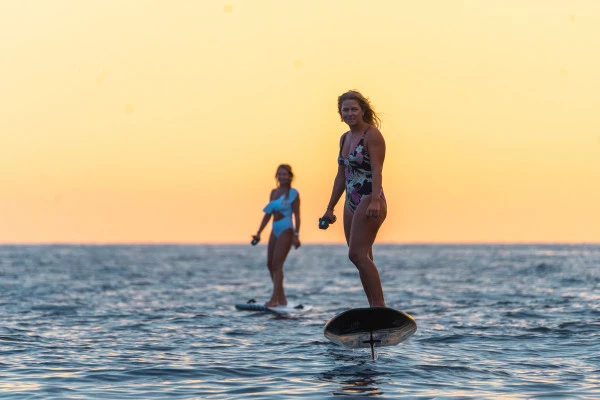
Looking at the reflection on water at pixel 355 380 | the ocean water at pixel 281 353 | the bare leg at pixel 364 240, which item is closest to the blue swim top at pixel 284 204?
the ocean water at pixel 281 353

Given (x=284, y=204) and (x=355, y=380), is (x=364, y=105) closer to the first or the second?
(x=355, y=380)

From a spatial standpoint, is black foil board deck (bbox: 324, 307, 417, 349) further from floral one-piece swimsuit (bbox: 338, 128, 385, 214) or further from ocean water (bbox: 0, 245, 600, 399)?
floral one-piece swimsuit (bbox: 338, 128, 385, 214)

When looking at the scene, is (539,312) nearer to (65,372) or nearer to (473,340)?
(473,340)

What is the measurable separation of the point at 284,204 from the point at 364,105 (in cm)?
655

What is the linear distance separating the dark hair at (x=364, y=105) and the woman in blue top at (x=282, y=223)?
6.35 m

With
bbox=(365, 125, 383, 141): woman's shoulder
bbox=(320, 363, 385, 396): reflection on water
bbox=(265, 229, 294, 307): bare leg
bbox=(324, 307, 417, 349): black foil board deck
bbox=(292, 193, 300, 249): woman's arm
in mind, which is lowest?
bbox=(320, 363, 385, 396): reflection on water

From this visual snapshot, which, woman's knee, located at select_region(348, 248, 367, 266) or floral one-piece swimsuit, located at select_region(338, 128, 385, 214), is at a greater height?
floral one-piece swimsuit, located at select_region(338, 128, 385, 214)

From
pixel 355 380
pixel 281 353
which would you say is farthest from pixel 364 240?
pixel 281 353

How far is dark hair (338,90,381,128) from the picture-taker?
8.59 metres

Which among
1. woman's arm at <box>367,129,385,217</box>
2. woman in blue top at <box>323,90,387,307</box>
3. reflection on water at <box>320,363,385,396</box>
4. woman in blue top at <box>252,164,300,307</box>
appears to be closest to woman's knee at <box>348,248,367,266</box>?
woman in blue top at <box>323,90,387,307</box>

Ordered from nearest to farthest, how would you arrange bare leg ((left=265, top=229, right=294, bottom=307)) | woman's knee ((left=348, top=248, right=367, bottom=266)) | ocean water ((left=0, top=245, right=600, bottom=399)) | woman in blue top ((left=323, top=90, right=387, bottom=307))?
ocean water ((left=0, top=245, right=600, bottom=399)) < woman in blue top ((left=323, top=90, right=387, bottom=307)) < woman's knee ((left=348, top=248, right=367, bottom=266)) < bare leg ((left=265, top=229, right=294, bottom=307))

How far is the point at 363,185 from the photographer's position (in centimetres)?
855

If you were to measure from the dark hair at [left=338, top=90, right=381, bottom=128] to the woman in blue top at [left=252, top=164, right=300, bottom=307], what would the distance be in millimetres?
6354

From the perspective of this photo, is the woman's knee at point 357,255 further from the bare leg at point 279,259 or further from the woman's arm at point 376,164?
the bare leg at point 279,259
